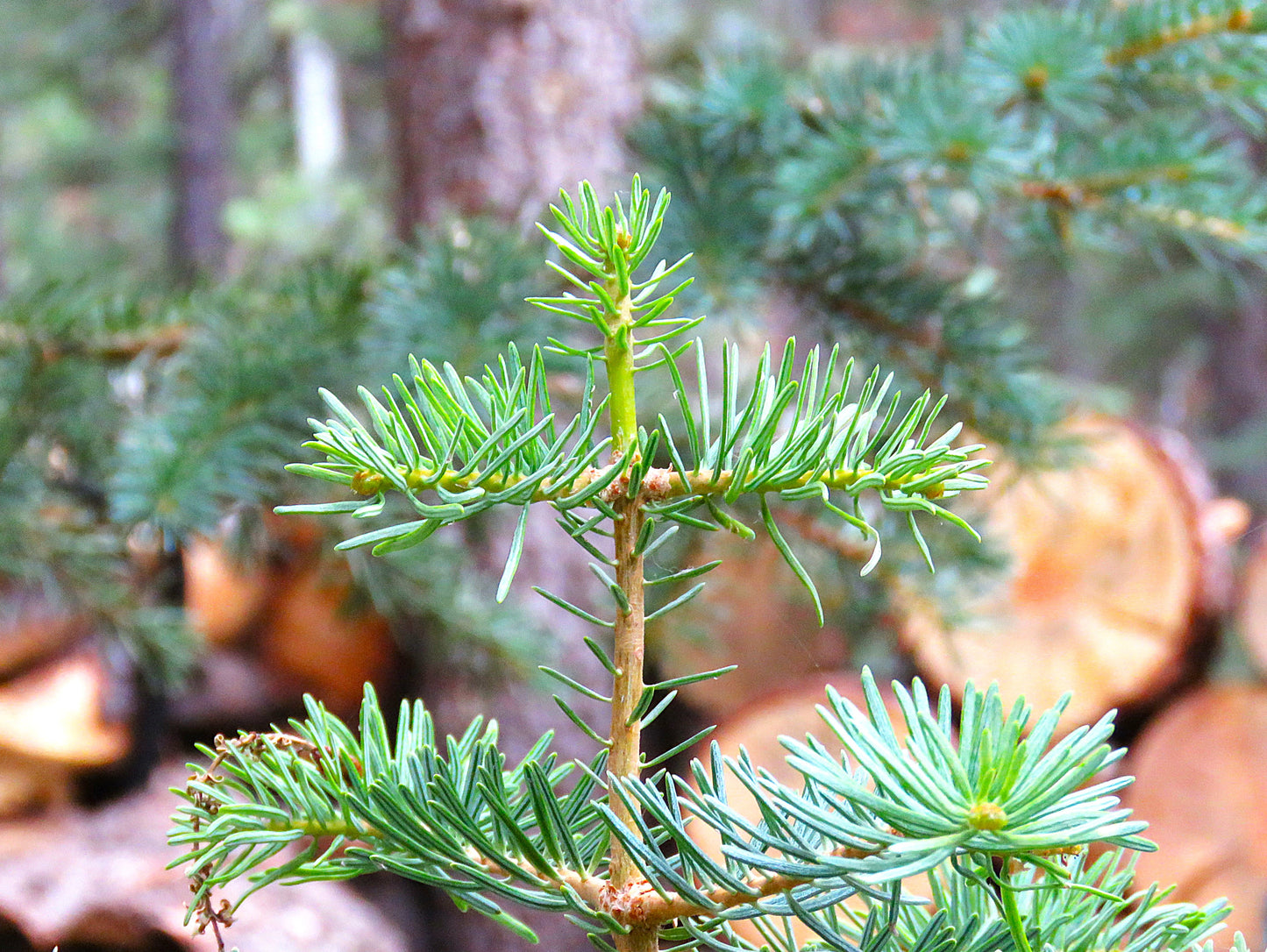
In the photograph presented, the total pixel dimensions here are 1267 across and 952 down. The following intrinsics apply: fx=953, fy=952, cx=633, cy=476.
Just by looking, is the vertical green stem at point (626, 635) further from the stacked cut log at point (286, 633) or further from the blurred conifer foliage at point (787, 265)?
the stacked cut log at point (286, 633)

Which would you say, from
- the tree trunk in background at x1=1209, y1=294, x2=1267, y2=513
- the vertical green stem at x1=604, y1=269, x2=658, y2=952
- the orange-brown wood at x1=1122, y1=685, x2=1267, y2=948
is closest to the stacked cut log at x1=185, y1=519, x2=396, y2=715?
the orange-brown wood at x1=1122, y1=685, x2=1267, y2=948

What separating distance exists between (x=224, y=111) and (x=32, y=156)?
103 inches

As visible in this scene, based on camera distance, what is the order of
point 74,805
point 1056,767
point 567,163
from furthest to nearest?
1. point 74,805
2. point 567,163
3. point 1056,767

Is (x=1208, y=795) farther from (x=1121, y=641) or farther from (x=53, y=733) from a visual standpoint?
(x=53, y=733)

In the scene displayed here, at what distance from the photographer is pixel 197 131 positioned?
2.83 m

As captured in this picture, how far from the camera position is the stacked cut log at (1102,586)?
100cm

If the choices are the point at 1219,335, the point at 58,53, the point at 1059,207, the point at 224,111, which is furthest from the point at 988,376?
the point at 58,53

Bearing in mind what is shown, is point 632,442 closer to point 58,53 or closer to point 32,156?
point 58,53

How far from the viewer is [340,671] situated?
1191mm

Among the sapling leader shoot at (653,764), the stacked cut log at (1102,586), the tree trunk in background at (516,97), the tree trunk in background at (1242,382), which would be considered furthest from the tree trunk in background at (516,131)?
the tree trunk in background at (1242,382)

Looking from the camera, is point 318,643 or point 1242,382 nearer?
point 318,643

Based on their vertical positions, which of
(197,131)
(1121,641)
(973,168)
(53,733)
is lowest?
(53,733)

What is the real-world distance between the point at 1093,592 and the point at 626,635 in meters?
0.99

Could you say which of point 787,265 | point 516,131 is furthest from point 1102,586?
point 516,131
